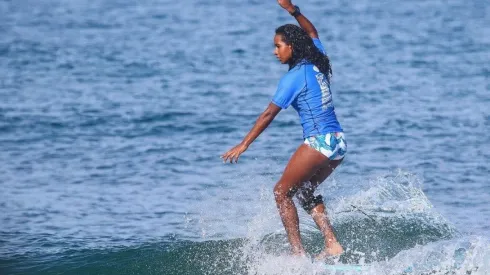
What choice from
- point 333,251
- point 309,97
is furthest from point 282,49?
point 333,251

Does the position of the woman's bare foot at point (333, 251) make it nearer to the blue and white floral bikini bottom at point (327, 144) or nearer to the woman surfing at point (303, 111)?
the woman surfing at point (303, 111)

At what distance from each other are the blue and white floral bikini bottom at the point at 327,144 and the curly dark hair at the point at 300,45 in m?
0.56

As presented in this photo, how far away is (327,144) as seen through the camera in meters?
9.67

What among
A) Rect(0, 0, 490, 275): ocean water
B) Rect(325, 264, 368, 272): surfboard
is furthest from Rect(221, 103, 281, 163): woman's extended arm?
Rect(325, 264, 368, 272): surfboard

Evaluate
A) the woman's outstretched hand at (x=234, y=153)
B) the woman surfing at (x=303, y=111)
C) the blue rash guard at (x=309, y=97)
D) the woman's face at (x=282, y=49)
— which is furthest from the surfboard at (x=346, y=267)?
the woman's face at (x=282, y=49)

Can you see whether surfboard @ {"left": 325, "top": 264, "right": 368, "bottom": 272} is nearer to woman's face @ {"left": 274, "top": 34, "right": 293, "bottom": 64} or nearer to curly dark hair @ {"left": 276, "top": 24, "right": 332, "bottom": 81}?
curly dark hair @ {"left": 276, "top": 24, "right": 332, "bottom": 81}

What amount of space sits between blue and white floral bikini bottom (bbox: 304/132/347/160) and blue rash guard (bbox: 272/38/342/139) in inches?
1.5

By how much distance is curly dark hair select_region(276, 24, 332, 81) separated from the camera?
9.66 meters

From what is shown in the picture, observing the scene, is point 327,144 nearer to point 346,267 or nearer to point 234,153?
point 234,153

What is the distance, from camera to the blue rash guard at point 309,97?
953cm

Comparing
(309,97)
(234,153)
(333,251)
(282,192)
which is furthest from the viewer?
(333,251)

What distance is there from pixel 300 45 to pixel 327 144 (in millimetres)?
866

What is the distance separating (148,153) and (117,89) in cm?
458

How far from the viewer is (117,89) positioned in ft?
66.9
